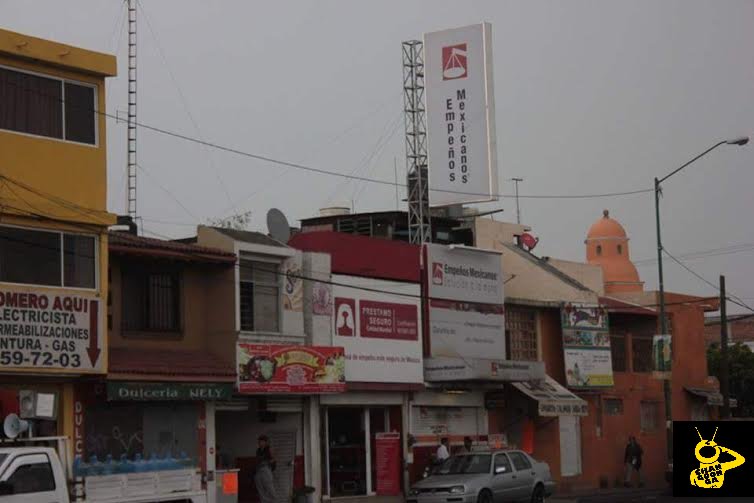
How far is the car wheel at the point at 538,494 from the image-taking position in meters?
28.8

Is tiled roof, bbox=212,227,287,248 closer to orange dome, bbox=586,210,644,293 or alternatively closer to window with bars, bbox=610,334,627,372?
window with bars, bbox=610,334,627,372

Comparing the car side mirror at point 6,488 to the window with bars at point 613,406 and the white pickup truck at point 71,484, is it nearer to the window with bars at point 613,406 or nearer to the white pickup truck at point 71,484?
the white pickup truck at point 71,484

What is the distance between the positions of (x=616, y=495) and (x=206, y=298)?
52.2ft

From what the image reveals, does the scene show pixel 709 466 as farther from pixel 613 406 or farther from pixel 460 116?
pixel 613 406

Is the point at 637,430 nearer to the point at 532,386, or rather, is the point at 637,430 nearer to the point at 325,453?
the point at 532,386

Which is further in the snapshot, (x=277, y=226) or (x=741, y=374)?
(x=741, y=374)

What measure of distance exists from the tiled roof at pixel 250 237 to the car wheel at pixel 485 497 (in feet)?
25.2

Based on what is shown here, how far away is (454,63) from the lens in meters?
36.9

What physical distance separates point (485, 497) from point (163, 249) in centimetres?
915

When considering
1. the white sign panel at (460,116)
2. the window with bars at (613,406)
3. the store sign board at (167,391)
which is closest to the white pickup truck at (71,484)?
the store sign board at (167,391)

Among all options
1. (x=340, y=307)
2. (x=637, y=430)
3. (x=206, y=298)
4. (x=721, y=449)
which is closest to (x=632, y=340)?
(x=637, y=430)

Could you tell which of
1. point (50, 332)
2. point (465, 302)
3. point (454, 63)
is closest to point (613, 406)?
point (465, 302)

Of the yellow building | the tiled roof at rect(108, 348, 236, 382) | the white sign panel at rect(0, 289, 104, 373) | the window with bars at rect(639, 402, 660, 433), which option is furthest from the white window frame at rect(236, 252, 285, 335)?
the window with bars at rect(639, 402, 660, 433)

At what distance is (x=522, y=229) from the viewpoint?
49.9 meters
